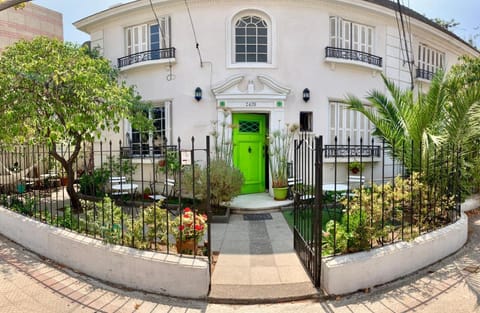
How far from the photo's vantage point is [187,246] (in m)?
3.97

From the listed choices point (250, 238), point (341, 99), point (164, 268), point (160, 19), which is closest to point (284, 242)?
point (250, 238)

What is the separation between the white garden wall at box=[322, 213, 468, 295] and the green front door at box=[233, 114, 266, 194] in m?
5.09

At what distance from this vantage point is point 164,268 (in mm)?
3451

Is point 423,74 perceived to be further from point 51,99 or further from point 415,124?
point 51,99

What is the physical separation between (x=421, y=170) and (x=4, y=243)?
7.55 metres

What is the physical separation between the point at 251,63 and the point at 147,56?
3237 millimetres

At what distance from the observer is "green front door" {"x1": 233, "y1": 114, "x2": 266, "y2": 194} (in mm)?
8570

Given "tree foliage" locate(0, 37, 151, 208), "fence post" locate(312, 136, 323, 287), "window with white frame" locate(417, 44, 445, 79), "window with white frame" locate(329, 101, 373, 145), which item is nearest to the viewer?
"fence post" locate(312, 136, 323, 287)

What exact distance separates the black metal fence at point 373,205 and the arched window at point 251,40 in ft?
14.2

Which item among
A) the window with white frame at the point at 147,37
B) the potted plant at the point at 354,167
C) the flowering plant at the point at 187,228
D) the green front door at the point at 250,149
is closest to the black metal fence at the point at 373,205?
the flowering plant at the point at 187,228

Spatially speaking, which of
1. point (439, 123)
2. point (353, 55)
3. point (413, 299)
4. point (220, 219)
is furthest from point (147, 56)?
point (413, 299)

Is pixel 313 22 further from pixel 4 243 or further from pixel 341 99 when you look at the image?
pixel 4 243

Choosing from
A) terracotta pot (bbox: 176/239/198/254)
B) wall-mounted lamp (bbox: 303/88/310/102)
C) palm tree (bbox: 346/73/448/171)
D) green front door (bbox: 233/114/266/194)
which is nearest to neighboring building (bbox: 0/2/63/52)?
green front door (bbox: 233/114/266/194)

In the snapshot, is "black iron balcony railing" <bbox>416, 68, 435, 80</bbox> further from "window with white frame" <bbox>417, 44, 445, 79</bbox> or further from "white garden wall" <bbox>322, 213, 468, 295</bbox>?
"white garden wall" <bbox>322, 213, 468, 295</bbox>
